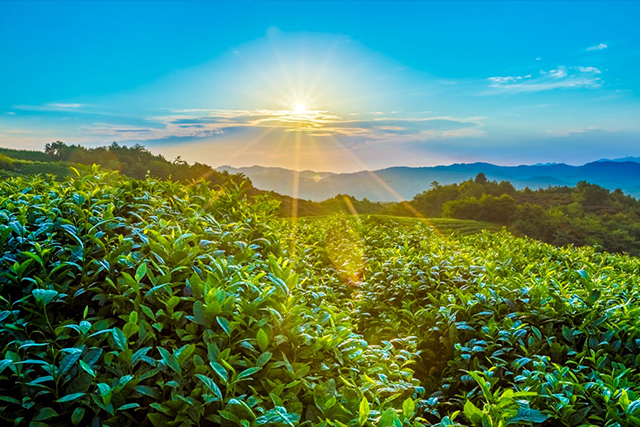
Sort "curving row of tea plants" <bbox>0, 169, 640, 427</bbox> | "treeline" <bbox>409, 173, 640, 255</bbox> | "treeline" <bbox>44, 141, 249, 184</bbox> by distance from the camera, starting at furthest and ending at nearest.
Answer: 1. "treeline" <bbox>409, 173, 640, 255</bbox>
2. "treeline" <bbox>44, 141, 249, 184</bbox>
3. "curving row of tea plants" <bbox>0, 169, 640, 427</bbox>

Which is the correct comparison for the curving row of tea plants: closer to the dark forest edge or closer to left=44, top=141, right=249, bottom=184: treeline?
the dark forest edge

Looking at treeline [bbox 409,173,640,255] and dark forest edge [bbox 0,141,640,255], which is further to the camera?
treeline [bbox 409,173,640,255]

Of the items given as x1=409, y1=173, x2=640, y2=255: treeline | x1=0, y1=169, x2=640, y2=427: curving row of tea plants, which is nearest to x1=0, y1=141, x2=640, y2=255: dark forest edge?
x1=409, y1=173, x2=640, y2=255: treeline

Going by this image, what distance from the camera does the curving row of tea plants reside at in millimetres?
1801

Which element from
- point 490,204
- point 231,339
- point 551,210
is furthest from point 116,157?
point 551,210

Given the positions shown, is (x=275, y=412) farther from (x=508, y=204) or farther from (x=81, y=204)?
(x=508, y=204)

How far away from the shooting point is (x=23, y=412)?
180 centimetres

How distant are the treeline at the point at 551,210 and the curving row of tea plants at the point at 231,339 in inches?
1064

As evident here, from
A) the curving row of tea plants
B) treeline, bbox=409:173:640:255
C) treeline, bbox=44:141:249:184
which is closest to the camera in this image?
the curving row of tea plants

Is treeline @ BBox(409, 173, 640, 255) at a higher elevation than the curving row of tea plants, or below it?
below

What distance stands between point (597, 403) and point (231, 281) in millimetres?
2146

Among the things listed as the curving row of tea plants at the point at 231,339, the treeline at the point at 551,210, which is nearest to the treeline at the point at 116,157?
the curving row of tea plants at the point at 231,339

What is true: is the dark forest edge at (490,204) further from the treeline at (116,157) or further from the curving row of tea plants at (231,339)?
the curving row of tea plants at (231,339)

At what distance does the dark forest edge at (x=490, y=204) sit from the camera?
50.5 feet
